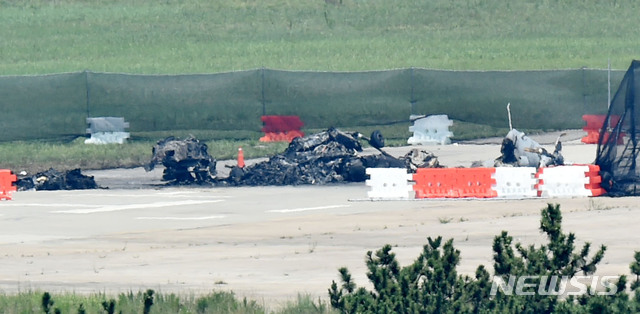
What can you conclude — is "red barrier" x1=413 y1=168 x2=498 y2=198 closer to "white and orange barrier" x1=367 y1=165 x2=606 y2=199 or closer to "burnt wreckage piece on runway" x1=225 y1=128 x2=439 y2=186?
"white and orange barrier" x1=367 y1=165 x2=606 y2=199

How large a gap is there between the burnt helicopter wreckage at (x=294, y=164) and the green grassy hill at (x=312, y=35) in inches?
1187

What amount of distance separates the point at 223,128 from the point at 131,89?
2700mm

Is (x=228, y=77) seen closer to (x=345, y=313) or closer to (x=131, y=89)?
(x=131, y=89)

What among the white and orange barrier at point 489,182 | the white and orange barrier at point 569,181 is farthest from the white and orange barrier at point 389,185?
the white and orange barrier at point 569,181

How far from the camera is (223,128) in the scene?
38875 millimetres

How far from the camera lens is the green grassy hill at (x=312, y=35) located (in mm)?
63719

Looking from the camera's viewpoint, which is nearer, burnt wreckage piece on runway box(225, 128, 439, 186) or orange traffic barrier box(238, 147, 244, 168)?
burnt wreckage piece on runway box(225, 128, 439, 186)

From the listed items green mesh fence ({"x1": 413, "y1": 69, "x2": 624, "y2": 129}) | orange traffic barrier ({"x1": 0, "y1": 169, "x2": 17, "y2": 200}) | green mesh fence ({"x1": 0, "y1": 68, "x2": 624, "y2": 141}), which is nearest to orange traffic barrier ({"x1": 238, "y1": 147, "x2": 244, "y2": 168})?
orange traffic barrier ({"x1": 0, "y1": 169, "x2": 17, "y2": 200})

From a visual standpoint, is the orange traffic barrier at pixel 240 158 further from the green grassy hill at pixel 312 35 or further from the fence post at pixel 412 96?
the green grassy hill at pixel 312 35

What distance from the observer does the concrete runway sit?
1589 centimetres

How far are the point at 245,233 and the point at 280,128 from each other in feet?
59.3

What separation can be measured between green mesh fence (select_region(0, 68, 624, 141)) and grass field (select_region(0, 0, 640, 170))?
1919 centimetres

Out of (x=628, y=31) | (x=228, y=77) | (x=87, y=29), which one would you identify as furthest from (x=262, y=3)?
(x=228, y=77)

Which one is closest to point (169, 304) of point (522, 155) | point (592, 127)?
point (522, 155)
